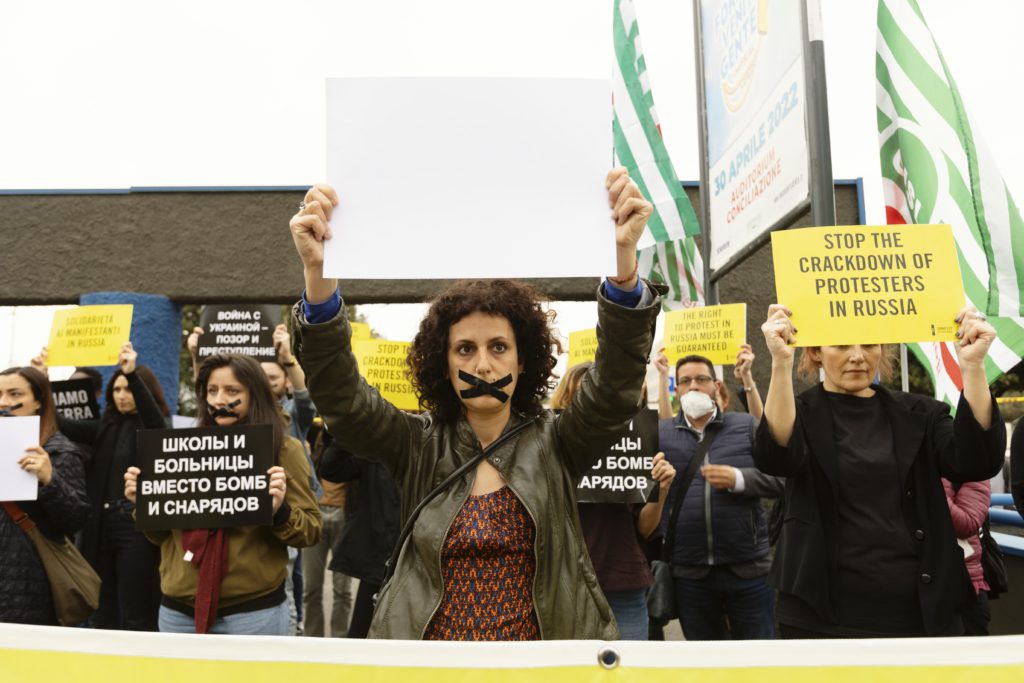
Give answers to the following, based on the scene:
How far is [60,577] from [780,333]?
3241mm

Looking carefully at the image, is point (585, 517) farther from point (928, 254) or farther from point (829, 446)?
point (928, 254)

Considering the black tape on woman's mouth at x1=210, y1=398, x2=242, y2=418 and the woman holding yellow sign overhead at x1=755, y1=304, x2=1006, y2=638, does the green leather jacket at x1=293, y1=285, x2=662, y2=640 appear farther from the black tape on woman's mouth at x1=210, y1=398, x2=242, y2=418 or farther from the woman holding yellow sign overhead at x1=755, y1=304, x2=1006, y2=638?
the black tape on woman's mouth at x1=210, y1=398, x2=242, y2=418

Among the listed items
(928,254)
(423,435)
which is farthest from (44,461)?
(928,254)

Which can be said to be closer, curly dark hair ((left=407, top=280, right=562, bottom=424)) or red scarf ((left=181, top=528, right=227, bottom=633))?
curly dark hair ((left=407, top=280, right=562, bottom=424))

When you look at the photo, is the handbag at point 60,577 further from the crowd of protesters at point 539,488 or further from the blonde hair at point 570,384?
the blonde hair at point 570,384

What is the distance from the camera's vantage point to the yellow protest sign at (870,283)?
108 inches

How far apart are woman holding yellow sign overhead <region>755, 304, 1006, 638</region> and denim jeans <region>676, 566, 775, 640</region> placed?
134cm

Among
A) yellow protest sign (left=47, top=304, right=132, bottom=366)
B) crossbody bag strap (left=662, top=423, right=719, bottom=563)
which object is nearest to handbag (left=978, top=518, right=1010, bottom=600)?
crossbody bag strap (left=662, top=423, right=719, bottom=563)

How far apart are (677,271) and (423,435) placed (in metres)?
6.24

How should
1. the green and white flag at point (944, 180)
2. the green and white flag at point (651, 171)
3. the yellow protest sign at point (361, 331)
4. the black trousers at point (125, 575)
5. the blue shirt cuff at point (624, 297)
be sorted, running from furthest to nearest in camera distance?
1. the green and white flag at point (651, 171)
2. the yellow protest sign at point (361, 331)
3. the black trousers at point (125, 575)
4. the green and white flag at point (944, 180)
5. the blue shirt cuff at point (624, 297)

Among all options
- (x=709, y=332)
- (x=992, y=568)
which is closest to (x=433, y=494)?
(x=992, y=568)

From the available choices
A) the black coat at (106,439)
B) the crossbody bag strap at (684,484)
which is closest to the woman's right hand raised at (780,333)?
the crossbody bag strap at (684,484)

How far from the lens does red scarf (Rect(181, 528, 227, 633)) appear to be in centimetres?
320

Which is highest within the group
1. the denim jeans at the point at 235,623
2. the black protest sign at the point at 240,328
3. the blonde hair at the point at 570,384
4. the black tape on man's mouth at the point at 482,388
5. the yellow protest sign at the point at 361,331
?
the black protest sign at the point at 240,328
